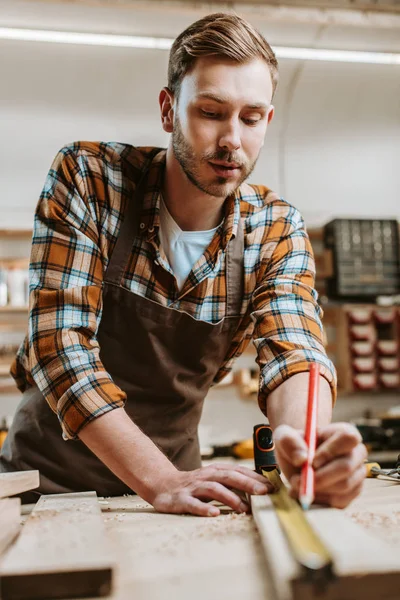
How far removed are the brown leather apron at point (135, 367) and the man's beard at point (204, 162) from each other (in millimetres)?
181

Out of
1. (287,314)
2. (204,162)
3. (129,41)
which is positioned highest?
(129,41)

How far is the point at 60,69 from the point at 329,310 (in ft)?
9.23

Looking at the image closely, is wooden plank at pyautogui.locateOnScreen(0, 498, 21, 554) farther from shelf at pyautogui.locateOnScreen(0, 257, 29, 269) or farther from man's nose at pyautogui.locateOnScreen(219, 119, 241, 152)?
shelf at pyautogui.locateOnScreen(0, 257, 29, 269)

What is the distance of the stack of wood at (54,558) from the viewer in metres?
0.68

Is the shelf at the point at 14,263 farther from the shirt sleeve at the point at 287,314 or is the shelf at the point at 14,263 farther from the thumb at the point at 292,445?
the thumb at the point at 292,445

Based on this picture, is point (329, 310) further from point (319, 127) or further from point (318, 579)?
point (318, 579)

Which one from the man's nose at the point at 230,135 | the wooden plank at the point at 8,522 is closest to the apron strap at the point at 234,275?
the man's nose at the point at 230,135

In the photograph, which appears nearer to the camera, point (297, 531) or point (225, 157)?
point (297, 531)

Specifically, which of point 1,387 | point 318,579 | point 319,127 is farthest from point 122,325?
point 319,127

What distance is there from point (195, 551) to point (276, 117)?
4.83 meters

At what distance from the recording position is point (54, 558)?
0.72m

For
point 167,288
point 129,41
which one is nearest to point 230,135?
point 167,288

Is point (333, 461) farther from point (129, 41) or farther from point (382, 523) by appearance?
point (129, 41)

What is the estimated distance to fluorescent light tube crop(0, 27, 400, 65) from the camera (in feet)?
12.4
